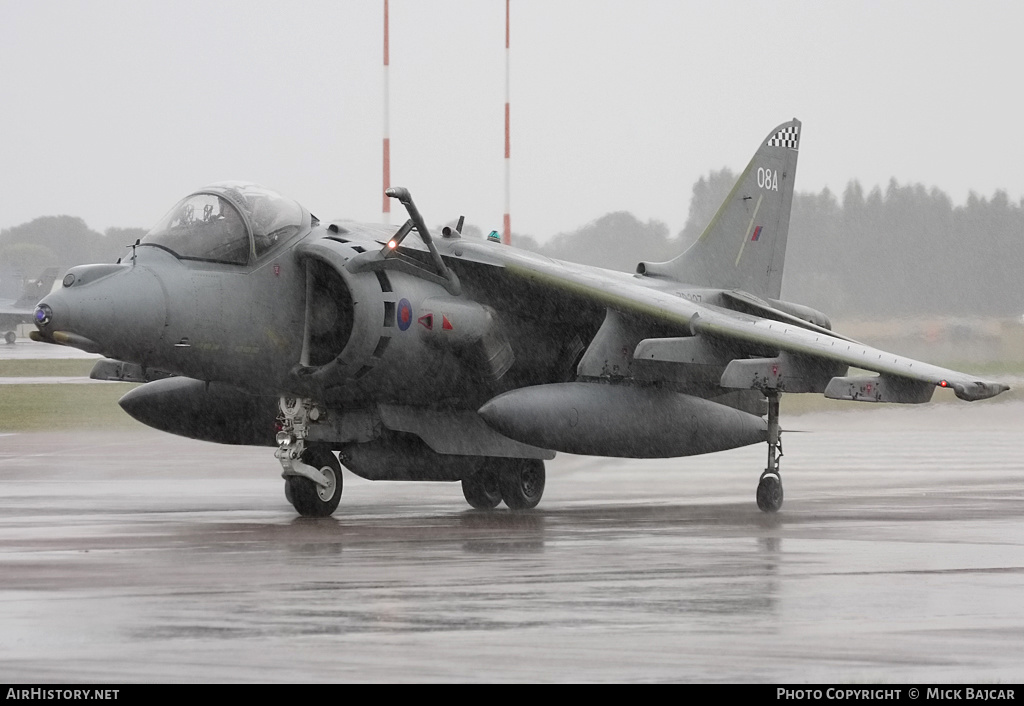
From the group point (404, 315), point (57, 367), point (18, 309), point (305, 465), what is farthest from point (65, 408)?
point (404, 315)

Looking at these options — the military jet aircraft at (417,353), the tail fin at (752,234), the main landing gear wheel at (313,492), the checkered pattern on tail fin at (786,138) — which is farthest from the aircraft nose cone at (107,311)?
the checkered pattern on tail fin at (786,138)

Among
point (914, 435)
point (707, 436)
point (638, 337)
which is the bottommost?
point (914, 435)

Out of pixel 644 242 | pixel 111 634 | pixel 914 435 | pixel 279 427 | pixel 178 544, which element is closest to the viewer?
pixel 111 634

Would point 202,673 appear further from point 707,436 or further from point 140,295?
point 707,436

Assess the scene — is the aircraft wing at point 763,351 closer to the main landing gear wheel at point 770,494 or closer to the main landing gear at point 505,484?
the main landing gear wheel at point 770,494

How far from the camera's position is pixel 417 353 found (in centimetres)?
1190

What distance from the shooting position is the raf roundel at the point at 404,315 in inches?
460

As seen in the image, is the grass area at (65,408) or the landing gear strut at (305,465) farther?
the grass area at (65,408)

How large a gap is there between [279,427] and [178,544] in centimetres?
221

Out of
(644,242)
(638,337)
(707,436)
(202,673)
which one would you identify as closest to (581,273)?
(638,337)

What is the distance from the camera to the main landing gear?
13.1 meters

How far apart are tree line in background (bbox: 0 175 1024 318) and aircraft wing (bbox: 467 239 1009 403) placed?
503 inches

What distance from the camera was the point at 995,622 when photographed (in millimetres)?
6711

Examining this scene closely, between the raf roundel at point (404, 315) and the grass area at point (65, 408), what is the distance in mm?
13800
